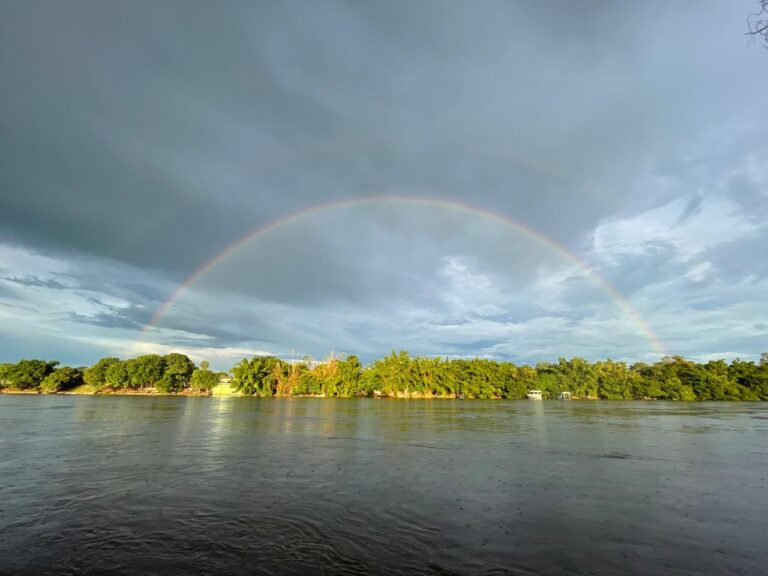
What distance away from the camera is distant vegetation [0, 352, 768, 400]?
16012cm

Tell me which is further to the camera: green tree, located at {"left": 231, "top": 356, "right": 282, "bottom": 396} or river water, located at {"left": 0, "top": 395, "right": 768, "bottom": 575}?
green tree, located at {"left": 231, "top": 356, "right": 282, "bottom": 396}

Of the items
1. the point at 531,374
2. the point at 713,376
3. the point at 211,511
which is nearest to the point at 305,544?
the point at 211,511

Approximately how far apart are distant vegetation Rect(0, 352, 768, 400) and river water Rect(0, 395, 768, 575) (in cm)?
13427

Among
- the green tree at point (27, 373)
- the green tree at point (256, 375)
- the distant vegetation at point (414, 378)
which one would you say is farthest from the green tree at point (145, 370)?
the green tree at point (256, 375)

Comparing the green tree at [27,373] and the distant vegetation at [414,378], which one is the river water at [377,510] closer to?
the distant vegetation at [414,378]

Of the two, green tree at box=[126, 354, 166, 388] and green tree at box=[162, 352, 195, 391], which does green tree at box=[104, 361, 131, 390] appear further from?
green tree at box=[162, 352, 195, 391]

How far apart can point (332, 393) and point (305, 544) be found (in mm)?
155494

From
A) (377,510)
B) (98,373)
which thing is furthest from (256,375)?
(377,510)

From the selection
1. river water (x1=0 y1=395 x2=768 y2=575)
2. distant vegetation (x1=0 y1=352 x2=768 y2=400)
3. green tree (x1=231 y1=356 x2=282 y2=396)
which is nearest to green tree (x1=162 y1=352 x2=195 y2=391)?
distant vegetation (x1=0 y1=352 x2=768 y2=400)

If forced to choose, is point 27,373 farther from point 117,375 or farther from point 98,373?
point 117,375

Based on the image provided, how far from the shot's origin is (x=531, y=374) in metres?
180

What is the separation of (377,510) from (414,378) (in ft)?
490

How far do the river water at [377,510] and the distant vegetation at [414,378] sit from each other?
134274mm

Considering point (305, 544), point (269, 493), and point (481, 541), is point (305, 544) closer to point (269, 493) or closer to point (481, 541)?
point (481, 541)
